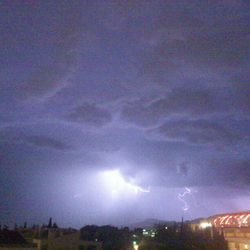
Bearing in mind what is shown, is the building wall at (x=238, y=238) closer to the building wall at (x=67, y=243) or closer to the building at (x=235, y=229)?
the building at (x=235, y=229)

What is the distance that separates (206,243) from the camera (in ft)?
138

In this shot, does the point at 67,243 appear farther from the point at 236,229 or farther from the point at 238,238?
the point at 236,229

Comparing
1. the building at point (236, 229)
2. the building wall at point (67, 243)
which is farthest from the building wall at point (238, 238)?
the building wall at point (67, 243)

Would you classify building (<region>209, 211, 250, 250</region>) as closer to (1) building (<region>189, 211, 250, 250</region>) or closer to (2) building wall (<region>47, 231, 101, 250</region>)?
(1) building (<region>189, 211, 250, 250</region>)

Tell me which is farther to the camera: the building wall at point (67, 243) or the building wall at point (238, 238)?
the building wall at point (238, 238)

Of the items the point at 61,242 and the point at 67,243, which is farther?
the point at 67,243

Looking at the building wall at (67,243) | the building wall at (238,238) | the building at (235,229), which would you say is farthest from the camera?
the building at (235,229)

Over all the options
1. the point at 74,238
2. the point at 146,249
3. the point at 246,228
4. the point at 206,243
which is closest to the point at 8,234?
the point at 74,238

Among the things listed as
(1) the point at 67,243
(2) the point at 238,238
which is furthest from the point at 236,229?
(1) the point at 67,243

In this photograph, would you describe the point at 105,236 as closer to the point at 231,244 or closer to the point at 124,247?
the point at 124,247

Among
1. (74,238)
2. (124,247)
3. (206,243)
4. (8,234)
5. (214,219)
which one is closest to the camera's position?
(8,234)

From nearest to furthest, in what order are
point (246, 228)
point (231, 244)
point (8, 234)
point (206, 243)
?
point (8, 234) < point (206, 243) < point (231, 244) < point (246, 228)

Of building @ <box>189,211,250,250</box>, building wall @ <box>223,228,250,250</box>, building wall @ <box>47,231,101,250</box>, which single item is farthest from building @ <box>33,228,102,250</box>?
building wall @ <box>223,228,250,250</box>

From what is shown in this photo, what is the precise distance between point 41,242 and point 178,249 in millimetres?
16377
